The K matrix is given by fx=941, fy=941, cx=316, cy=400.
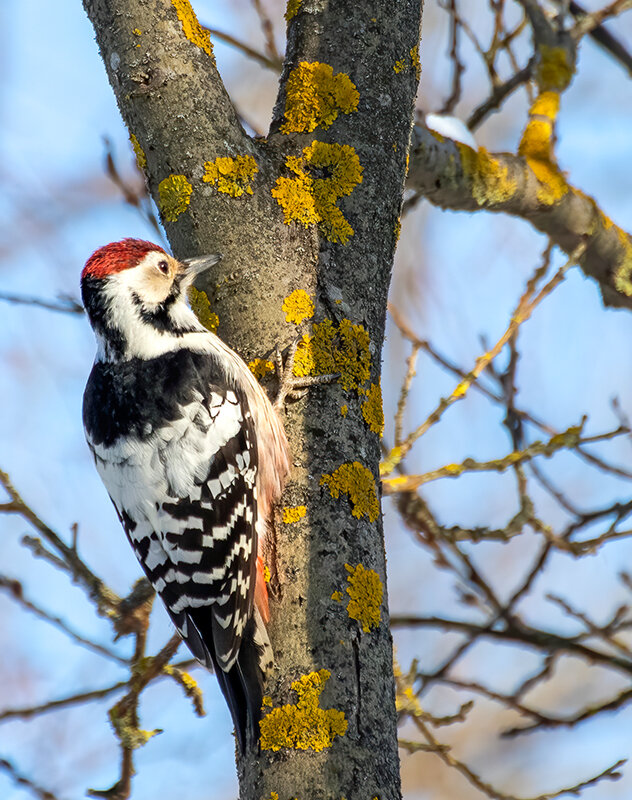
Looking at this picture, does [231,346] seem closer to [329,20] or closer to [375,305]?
[375,305]

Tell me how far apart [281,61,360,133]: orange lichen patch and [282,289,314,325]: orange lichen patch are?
0.55m

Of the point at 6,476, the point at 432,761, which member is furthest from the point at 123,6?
the point at 432,761

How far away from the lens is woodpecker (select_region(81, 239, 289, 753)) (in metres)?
2.70

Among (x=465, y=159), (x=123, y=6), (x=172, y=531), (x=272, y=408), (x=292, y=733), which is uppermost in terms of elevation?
(x=465, y=159)

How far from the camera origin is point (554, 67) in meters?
4.31

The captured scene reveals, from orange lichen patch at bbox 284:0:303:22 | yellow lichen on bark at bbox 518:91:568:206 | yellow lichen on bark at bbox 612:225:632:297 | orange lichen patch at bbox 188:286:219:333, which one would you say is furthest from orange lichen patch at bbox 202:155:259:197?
yellow lichen on bark at bbox 612:225:632:297

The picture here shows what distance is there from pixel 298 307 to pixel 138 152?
2.36ft

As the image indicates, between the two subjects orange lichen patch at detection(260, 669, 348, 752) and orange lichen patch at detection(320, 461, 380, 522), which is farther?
orange lichen patch at detection(320, 461, 380, 522)

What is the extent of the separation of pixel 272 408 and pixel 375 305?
16.6 inches

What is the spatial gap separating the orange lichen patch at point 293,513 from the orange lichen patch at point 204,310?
666mm

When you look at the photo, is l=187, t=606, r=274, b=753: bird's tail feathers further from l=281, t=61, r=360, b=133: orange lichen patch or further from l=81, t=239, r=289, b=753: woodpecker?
l=281, t=61, r=360, b=133: orange lichen patch

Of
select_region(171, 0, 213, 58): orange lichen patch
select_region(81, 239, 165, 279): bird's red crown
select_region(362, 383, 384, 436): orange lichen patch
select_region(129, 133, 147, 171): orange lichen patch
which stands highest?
select_region(171, 0, 213, 58): orange lichen patch

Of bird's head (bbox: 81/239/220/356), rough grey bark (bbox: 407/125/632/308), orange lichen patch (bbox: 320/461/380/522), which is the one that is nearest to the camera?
orange lichen patch (bbox: 320/461/380/522)

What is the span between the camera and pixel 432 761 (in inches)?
271
